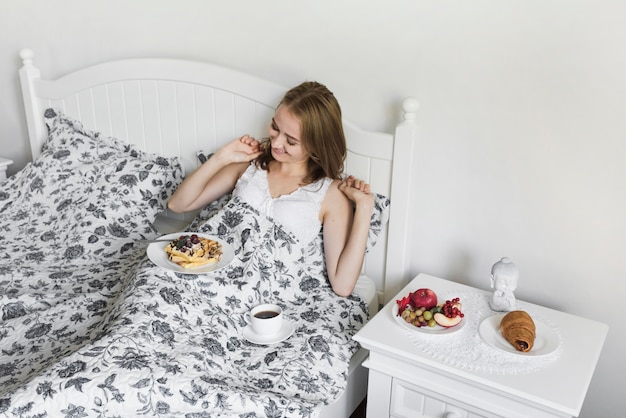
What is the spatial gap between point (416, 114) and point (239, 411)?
913mm

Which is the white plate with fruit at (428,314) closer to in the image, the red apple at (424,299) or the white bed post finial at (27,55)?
the red apple at (424,299)

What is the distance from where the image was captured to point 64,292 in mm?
1836

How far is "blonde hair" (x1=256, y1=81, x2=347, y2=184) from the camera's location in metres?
1.74

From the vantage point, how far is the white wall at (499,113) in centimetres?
157

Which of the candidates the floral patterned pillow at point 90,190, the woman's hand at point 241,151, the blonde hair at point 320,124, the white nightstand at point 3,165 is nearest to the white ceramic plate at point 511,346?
the blonde hair at point 320,124

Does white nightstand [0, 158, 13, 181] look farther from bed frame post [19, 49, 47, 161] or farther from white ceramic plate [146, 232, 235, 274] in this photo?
white ceramic plate [146, 232, 235, 274]

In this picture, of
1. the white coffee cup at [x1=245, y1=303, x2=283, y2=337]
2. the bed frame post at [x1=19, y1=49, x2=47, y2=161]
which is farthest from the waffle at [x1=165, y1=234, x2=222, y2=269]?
the bed frame post at [x1=19, y1=49, x2=47, y2=161]

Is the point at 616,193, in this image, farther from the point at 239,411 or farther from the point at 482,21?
the point at 239,411

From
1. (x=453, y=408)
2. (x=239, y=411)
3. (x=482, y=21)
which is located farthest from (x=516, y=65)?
(x=239, y=411)

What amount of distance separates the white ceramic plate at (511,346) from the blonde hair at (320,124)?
1.90 feet

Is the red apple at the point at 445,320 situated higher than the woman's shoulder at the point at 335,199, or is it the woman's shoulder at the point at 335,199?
the woman's shoulder at the point at 335,199

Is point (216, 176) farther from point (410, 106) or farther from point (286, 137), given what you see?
point (410, 106)

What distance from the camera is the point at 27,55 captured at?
249 cm

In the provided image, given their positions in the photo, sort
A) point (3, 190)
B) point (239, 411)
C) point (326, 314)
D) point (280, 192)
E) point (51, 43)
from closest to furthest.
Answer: point (239, 411), point (326, 314), point (280, 192), point (3, 190), point (51, 43)
